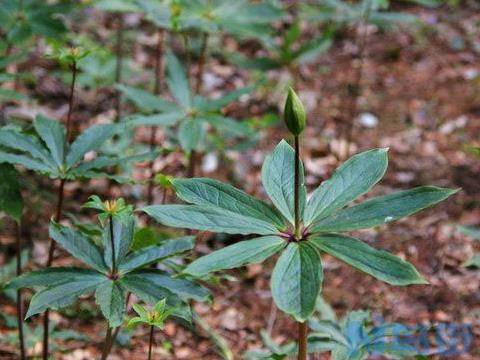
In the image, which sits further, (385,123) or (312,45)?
(385,123)

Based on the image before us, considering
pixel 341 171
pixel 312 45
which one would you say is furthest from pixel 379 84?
pixel 341 171

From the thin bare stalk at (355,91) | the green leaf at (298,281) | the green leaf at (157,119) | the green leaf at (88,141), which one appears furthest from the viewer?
the thin bare stalk at (355,91)

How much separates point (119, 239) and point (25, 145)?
0.38 m

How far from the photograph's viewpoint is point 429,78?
13.3ft

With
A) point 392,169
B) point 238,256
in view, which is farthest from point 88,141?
point 392,169

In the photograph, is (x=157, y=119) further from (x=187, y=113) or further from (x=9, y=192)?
(x=9, y=192)

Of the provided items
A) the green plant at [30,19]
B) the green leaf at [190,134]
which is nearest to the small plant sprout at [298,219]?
the green leaf at [190,134]

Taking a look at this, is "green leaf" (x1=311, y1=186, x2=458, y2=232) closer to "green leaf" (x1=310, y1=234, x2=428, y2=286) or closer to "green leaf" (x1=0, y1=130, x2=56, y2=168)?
"green leaf" (x1=310, y1=234, x2=428, y2=286)

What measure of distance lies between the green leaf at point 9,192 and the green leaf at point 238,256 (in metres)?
0.73

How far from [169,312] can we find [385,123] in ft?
8.24

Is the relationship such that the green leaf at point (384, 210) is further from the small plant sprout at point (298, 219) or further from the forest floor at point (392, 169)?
the forest floor at point (392, 169)

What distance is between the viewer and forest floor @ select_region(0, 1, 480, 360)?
251 centimetres

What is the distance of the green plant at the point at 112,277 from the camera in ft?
4.71

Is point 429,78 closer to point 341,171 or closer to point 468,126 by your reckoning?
point 468,126
